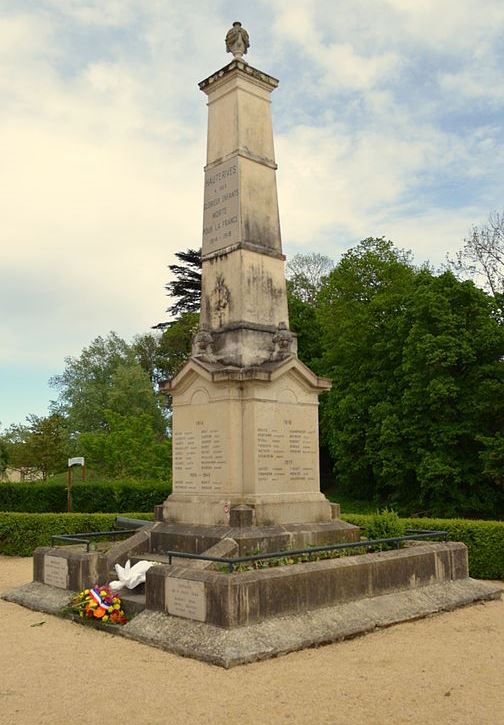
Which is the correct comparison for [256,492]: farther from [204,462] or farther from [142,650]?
[142,650]

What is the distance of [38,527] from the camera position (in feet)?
61.8

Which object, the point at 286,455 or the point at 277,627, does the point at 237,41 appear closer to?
the point at 286,455

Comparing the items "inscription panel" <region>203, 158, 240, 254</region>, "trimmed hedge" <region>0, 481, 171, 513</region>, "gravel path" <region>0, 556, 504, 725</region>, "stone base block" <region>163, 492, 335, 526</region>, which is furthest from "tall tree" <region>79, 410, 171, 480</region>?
"gravel path" <region>0, 556, 504, 725</region>

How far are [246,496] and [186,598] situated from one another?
95.9 inches

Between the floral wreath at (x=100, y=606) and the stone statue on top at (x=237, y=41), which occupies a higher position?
the stone statue on top at (x=237, y=41)

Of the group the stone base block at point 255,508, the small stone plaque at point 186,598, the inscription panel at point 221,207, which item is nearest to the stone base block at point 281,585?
the small stone plaque at point 186,598

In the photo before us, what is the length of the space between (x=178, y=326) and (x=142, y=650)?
37340mm

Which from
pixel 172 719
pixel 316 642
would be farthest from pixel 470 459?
pixel 172 719

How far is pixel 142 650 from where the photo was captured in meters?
7.87

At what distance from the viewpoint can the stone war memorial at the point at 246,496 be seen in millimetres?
8297

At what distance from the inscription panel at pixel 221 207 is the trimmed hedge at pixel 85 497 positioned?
13550 millimetres

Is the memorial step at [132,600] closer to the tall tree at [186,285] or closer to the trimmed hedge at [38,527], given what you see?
the trimmed hedge at [38,527]

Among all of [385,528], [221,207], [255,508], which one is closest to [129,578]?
[255,508]

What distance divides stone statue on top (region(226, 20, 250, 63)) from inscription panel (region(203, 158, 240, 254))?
2.05m
